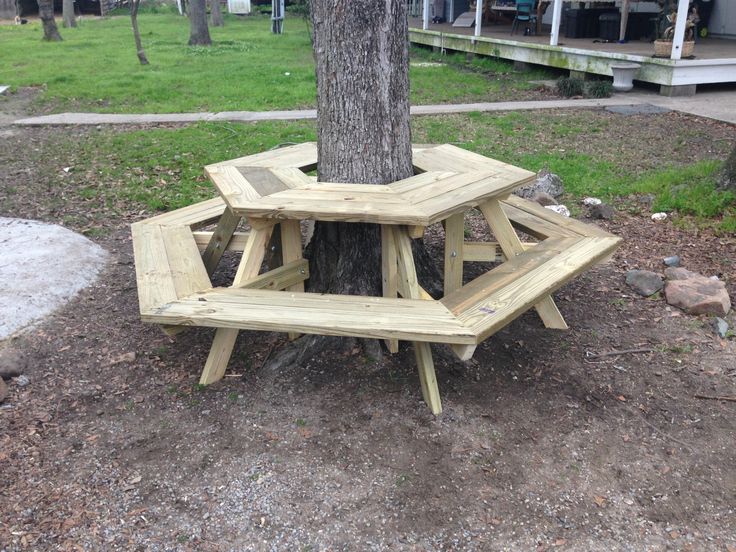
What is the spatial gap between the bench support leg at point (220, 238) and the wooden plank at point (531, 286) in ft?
5.14

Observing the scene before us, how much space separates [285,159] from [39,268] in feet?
5.65

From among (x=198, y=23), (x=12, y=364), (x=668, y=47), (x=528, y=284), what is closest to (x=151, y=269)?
(x=12, y=364)

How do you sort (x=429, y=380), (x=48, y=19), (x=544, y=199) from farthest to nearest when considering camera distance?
(x=48, y=19) → (x=544, y=199) → (x=429, y=380)

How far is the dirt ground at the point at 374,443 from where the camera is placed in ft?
7.79

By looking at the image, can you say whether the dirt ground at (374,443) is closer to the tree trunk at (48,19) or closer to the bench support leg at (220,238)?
the bench support leg at (220,238)

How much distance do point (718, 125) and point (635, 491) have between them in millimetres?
6744

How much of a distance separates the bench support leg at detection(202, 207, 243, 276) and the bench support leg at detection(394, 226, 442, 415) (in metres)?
1.11

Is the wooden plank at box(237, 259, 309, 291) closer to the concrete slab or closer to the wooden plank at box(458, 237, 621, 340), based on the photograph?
the wooden plank at box(458, 237, 621, 340)

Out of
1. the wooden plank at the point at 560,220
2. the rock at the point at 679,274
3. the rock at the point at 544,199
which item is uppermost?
the wooden plank at the point at 560,220

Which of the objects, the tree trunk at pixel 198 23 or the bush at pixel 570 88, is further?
the tree trunk at pixel 198 23

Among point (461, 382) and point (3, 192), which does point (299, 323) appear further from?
point (3, 192)

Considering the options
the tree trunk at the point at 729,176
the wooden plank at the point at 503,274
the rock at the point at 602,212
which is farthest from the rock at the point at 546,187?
the wooden plank at the point at 503,274

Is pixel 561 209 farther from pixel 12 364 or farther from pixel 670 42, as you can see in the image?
pixel 670 42

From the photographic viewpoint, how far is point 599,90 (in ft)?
33.4
